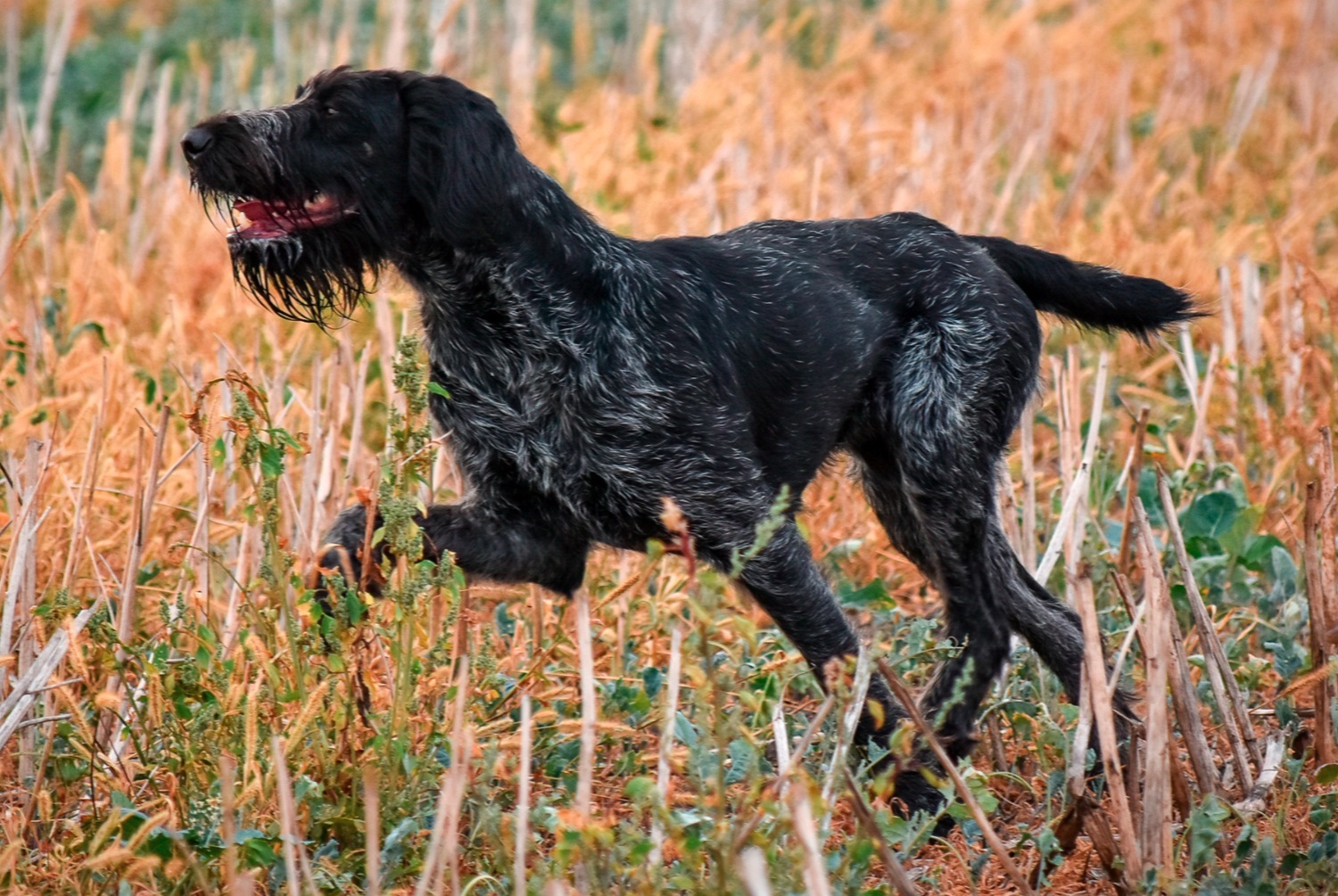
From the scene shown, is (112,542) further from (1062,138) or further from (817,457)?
(1062,138)

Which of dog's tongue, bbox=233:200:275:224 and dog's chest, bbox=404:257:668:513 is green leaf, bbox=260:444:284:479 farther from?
dog's tongue, bbox=233:200:275:224

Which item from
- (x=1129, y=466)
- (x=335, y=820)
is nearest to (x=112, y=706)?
(x=335, y=820)

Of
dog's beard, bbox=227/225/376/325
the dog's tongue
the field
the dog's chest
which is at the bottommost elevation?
the field

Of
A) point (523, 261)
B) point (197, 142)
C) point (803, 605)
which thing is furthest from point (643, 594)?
point (197, 142)

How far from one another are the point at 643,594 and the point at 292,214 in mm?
1605

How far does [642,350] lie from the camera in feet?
13.5

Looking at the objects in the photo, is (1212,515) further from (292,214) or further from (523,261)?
(292,214)

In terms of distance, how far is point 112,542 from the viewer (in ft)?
15.7

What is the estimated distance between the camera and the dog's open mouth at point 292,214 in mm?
3979

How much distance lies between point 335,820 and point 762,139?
5837 millimetres

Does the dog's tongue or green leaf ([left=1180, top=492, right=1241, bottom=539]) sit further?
green leaf ([left=1180, top=492, right=1241, bottom=539])

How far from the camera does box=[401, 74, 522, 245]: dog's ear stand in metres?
3.94

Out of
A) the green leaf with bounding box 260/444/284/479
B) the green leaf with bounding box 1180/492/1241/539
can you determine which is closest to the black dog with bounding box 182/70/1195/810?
the green leaf with bounding box 260/444/284/479

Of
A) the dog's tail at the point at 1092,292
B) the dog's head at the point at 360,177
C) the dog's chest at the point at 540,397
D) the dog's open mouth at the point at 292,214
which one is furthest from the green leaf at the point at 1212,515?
the dog's open mouth at the point at 292,214
